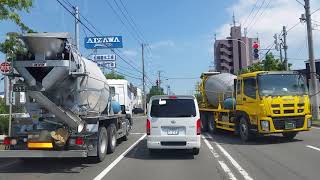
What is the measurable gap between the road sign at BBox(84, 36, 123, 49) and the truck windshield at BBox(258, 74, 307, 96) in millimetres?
25499

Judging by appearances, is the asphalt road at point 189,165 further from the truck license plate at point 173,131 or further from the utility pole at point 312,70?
the utility pole at point 312,70

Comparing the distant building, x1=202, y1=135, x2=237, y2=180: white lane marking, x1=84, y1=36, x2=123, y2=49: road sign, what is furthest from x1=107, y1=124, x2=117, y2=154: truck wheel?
the distant building

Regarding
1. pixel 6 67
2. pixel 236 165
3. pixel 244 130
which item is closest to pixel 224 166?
pixel 236 165

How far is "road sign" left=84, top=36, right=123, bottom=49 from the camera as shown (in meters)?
43.1

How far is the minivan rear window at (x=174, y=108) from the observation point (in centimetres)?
1523

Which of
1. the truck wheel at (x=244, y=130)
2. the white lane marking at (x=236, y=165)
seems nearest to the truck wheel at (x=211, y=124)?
the truck wheel at (x=244, y=130)

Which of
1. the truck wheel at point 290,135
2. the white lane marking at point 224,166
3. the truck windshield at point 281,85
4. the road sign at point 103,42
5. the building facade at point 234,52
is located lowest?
the white lane marking at point 224,166

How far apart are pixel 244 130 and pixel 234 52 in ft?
273

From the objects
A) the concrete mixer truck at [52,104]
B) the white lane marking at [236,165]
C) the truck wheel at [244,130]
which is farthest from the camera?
the truck wheel at [244,130]

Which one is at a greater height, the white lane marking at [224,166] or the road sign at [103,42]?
the road sign at [103,42]

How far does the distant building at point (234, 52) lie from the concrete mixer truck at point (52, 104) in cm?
7325

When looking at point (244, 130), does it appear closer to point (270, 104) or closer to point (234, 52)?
point (270, 104)

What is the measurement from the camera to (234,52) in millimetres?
102062

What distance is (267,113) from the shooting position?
18.7 metres
